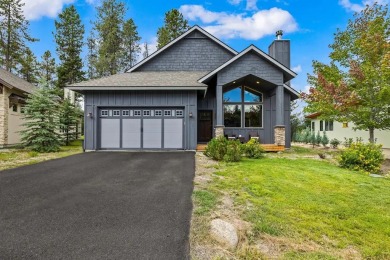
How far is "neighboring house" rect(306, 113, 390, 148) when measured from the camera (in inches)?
572

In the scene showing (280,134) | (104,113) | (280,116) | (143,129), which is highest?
(104,113)

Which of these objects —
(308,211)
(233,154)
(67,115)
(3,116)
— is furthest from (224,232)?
(67,115)

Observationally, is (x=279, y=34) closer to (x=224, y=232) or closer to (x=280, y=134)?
(x=280, y=134)

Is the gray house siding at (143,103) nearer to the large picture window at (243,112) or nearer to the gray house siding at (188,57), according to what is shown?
the large picture window at (243,112)

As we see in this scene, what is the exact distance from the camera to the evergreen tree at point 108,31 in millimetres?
24172

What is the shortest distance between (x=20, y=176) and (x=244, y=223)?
6.09m

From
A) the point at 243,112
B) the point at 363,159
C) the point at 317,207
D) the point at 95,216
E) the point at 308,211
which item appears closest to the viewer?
the point at 95,216

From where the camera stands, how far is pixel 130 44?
26.8 m

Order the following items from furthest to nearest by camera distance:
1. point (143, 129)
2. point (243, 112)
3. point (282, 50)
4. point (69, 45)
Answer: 1. point (69, 45)
2. point (282, 50)
3. point (243, 112)
4. point (143, 129)

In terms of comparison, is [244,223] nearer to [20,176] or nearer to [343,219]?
[343,219]

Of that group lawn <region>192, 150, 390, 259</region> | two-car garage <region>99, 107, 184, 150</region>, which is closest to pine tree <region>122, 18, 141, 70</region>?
two-car garage <region>99, 107, 184, 150</region>

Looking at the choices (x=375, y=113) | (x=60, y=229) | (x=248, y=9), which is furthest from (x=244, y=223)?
(x=248, y=9)

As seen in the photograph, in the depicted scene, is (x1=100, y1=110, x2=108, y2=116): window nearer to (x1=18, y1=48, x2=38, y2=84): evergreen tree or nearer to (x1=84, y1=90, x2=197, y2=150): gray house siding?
(x1=84, y1=90, x2=197, y2=150): gray house siding

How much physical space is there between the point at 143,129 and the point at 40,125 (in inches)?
237
